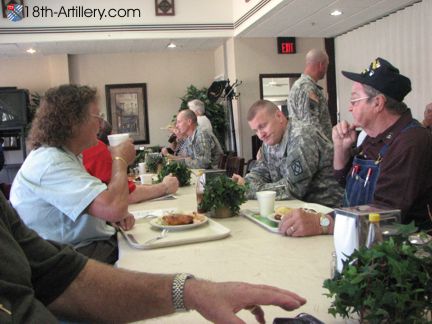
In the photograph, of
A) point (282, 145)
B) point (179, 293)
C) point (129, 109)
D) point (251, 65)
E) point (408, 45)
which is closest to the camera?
point (179, 293)

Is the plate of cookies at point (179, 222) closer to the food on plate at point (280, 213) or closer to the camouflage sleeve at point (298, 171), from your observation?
the food on plate at point (280, 213)

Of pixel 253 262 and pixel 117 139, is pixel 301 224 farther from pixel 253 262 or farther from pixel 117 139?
pixel 117 139

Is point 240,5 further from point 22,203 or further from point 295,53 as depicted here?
point 22,203

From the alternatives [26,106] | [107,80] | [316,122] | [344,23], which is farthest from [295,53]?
[26,106]

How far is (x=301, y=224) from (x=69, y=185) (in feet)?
2.92

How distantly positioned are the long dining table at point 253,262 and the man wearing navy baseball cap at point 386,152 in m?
0.37

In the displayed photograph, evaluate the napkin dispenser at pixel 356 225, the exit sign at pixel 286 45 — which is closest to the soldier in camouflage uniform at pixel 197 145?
the exit sign at pixel 286 45

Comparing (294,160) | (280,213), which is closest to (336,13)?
(294,160)

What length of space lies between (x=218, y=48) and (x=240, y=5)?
→ 1682 mm

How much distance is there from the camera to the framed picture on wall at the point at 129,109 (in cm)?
897

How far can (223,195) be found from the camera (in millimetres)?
2035

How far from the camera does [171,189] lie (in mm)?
2809

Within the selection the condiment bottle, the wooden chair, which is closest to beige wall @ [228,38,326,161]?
the wooden chair

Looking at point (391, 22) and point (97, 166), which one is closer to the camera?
point (97, 166)
